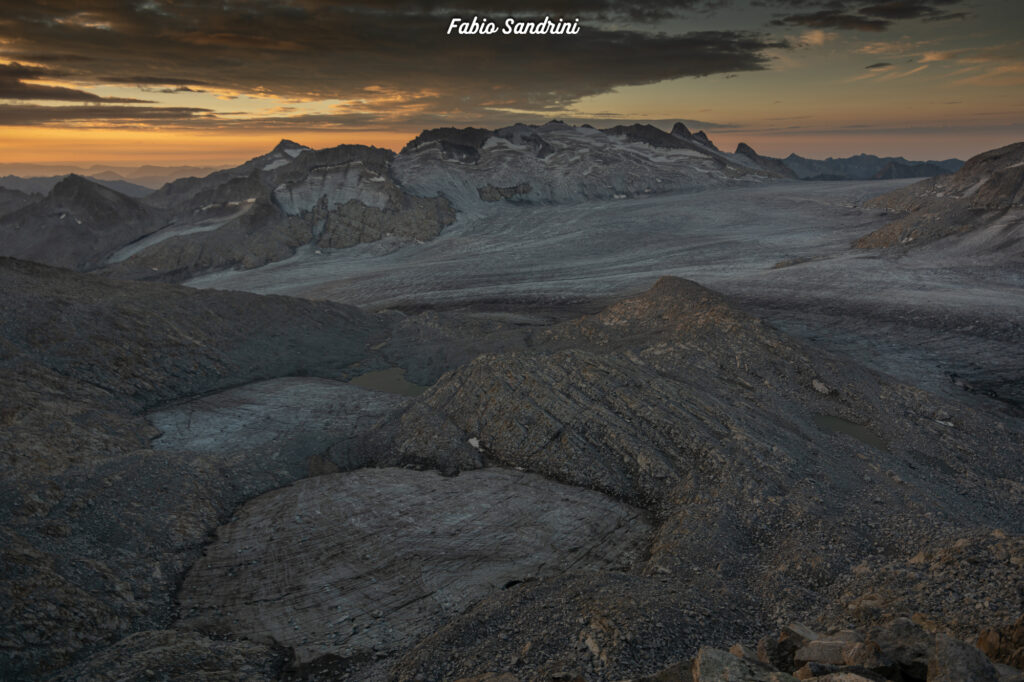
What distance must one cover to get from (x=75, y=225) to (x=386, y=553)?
390ft

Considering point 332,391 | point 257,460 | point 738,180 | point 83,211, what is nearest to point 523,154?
point 738,180

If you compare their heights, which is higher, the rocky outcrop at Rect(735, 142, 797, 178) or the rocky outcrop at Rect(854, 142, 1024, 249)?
the rocky outcrop at Rect(735, 142, 797, 178)

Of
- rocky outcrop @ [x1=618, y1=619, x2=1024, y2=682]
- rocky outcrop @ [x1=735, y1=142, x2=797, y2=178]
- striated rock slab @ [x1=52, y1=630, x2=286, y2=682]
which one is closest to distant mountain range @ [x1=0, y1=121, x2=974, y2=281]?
rocky outcrop @ [x1=735, y1=142, x2=797, y2=178]

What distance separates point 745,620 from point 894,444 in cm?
1381

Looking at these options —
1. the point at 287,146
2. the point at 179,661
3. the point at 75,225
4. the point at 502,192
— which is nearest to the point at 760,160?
the point at 502,192

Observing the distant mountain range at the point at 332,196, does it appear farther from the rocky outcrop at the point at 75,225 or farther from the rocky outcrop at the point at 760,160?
the rocky outcrop at the point at 760,160

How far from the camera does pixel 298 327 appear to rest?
129 ft

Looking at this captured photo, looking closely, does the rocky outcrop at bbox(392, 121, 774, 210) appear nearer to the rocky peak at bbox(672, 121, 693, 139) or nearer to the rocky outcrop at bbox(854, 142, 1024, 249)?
the rocky peak at bbox(672, 121, 693, 139)

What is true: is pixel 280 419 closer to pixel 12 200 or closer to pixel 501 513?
pixel 501 513

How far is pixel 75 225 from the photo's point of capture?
106m

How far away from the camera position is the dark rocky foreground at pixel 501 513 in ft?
36.5

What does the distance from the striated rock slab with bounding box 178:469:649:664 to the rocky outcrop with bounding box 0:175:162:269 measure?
3990 inches

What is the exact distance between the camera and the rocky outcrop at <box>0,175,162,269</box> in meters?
102

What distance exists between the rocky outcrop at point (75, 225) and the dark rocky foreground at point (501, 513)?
8643 cm
